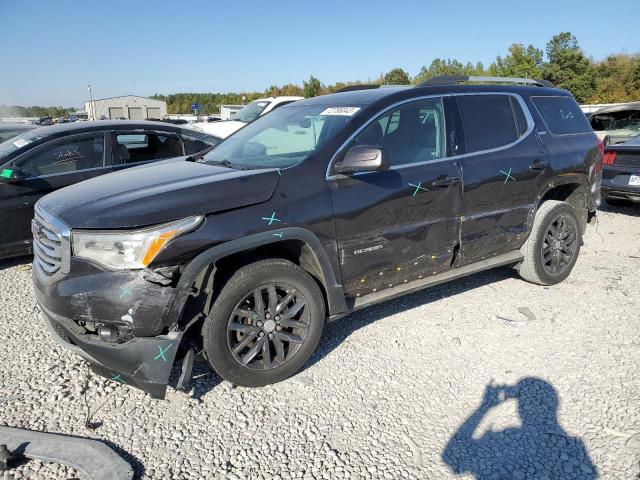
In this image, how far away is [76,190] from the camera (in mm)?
3256

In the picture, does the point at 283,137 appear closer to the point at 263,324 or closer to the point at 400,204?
the point at 400,204

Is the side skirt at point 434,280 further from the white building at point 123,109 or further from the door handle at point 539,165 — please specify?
the white building at point 123,109

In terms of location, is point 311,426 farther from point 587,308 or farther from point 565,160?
point 565,160

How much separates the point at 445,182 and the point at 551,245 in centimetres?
171

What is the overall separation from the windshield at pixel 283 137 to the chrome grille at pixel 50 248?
1264 mm

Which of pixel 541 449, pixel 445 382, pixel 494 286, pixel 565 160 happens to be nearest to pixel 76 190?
pixel 445 382

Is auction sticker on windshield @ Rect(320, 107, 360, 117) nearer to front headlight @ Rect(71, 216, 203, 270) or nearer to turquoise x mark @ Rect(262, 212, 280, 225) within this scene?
turquoise x mark @ Rect(262, 212, 280, 225)

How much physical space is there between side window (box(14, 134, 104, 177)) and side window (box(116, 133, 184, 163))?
0.24 metres

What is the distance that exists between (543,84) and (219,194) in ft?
12.7

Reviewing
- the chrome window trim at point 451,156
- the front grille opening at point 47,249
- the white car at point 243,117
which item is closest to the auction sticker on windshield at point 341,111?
the chrome window trim at point 451,156

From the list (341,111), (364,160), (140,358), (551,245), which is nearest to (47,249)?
(140,358)

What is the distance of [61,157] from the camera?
5.59m

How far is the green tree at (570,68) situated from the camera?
4028cm

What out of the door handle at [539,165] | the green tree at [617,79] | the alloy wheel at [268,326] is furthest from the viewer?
the green tree at [617,79]
